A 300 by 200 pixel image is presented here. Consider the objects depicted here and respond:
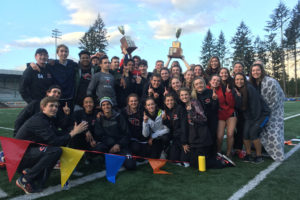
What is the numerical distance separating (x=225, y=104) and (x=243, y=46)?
179ft

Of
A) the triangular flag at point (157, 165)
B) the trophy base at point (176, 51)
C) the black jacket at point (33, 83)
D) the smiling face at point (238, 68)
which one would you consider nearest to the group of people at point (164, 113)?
the black jacket at point (33, 83)

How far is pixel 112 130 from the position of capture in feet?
15.0

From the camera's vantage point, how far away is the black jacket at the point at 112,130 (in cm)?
455

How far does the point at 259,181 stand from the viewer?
11.7 feet

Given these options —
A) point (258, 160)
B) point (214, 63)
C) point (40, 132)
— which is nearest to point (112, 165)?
point (40, 132)

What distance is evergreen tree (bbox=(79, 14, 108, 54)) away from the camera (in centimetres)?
4744

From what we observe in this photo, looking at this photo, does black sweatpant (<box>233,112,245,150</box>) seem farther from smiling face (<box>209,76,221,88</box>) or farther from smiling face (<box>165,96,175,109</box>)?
smiling face (<box>165,96,175,109</box>)

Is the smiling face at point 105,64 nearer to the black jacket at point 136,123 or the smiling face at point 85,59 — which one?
the smiling face at point 85,59

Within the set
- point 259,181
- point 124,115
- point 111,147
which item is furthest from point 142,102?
point 259,181

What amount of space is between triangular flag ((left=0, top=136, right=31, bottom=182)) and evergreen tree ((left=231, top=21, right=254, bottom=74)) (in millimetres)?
55841

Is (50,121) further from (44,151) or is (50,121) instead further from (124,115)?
(124,115)

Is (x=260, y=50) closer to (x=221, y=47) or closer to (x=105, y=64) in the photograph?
(x=221, y=47)

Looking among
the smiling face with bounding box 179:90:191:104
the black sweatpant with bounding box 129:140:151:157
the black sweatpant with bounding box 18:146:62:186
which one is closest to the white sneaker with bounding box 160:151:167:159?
the black sweatpant with bounding box 129:140:151:157

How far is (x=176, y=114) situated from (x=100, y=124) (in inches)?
62.0
